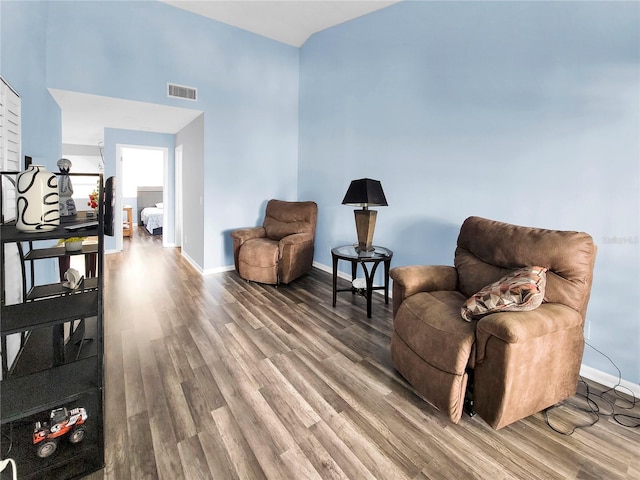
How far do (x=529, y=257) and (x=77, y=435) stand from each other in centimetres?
264

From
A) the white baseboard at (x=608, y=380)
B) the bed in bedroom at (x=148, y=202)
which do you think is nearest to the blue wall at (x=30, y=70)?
the white baseboard at (x=608, y=380)

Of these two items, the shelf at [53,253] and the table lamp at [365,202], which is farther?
the table lamp at [365,202]

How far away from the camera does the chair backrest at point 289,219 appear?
A: 4234 millimetres

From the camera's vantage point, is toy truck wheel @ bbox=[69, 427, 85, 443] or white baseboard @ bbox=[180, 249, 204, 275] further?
white baseboard @ bbox=[180, 249, 204, 275]

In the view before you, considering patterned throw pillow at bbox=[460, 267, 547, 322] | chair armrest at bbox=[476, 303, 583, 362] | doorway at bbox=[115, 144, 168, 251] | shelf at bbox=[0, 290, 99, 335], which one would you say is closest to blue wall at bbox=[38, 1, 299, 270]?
shelf at bbox=[0, 290, 99, 335]

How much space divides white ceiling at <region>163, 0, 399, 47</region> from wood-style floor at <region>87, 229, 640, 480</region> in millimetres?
3602

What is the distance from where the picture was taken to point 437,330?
1748 mm

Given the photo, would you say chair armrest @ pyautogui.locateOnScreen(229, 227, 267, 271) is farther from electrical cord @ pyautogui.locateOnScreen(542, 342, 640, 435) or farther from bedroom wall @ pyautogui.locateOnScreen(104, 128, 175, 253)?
electrical cord @ pyautogui.locateOnScreen(542, 342, 640, 435)

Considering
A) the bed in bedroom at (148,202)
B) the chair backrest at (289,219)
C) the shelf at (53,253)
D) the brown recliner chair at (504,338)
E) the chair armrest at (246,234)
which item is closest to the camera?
the brown recliner chair at (504,338)

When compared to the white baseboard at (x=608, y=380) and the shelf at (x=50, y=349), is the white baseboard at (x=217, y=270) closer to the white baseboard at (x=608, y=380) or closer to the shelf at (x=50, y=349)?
the shelf at (x=50, y=349)

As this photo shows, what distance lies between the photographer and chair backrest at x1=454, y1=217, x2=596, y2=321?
181 cm

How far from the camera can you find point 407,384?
205cm

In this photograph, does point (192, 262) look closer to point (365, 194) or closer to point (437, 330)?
point (365, 194)

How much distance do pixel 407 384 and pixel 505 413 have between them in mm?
596
